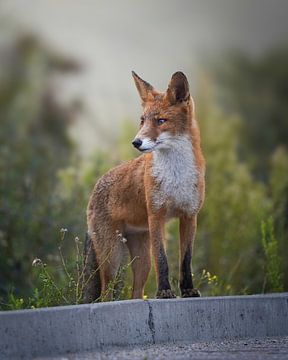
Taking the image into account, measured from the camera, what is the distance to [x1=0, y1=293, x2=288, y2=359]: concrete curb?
17.4ft

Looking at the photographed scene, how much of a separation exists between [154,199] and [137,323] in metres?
1.26

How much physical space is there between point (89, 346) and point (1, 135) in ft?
26.8

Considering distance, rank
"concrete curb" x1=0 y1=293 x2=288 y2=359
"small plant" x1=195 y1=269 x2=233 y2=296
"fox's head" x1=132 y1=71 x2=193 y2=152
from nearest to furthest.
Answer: "concrete curb" x1=0 y1=293 x2=288 y2=359 → "fox's head" x1=132 y1=71 x2=193 y2=152 → "small plant" x1=195 y1=269 x2=233 y2=296

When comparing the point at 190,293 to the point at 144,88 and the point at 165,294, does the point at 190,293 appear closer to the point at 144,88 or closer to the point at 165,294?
the point at 165,294

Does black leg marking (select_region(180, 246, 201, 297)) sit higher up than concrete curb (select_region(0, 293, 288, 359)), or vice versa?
black leg marking (select_region(180, 246, 201, 297))

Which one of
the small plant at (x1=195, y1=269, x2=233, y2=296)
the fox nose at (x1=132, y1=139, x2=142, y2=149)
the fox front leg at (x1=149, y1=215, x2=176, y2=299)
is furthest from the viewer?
the small plant at (x1=195, y1=269, x2=233, y2=296)

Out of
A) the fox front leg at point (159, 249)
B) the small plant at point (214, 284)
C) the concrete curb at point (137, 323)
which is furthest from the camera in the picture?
the small plant at point (214, 284)

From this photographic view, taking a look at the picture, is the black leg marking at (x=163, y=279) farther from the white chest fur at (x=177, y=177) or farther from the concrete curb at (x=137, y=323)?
the concrete curb at (x=137, y=323)

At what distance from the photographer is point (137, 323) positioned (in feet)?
19.3

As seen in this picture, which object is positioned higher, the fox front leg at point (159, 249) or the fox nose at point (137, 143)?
the fox nose at point (137, 143)

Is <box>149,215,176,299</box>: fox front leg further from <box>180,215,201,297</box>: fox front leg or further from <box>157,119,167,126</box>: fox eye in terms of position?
<box>157,119,167,126</box>: fox eye

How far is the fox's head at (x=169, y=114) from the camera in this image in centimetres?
694

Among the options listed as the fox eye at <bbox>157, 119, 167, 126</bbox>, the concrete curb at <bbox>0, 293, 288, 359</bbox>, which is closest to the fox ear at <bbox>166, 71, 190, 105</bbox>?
the fox eye at <bbox>157, 119, 167, 126</bbox>

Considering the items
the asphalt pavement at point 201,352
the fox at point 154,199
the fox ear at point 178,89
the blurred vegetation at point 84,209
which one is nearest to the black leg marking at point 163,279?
the fox at point 154,199
